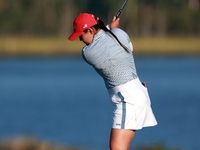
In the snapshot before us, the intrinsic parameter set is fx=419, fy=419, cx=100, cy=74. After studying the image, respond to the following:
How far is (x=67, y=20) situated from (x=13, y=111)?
128 feet

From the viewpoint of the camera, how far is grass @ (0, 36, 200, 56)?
40841 millimetres

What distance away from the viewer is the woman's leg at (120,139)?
376 centimetres

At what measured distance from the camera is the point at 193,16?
54.9 metres

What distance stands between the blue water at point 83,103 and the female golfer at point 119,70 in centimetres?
566

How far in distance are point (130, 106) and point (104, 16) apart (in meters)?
52.3

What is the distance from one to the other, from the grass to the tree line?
6.19 metres

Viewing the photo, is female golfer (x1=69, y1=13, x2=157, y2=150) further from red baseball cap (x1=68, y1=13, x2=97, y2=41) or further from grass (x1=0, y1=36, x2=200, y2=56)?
grass (x1=0, y1=36, x2=200, y2=56)

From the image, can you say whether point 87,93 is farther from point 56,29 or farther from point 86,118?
point 56,29

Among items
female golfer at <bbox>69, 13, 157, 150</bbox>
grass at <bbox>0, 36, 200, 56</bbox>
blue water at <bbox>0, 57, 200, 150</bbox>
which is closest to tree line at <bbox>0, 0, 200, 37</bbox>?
grass at <bbox>0, 36, 200, 56</bbox>

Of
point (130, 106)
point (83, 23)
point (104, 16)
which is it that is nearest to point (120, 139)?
point (130, 106)

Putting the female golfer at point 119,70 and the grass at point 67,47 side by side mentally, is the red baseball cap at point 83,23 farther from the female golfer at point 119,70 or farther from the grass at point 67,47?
the grass at point 67,47

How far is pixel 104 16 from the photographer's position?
55.5 m

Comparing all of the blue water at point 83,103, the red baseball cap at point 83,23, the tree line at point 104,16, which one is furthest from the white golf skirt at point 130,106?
the tree line at point 104,16

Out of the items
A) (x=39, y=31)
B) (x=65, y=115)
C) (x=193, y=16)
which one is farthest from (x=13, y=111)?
(x=193, y=16)
